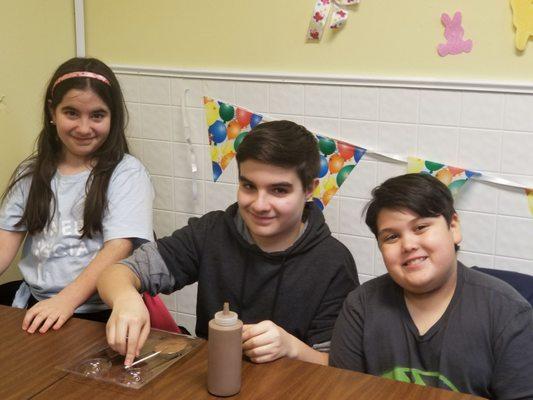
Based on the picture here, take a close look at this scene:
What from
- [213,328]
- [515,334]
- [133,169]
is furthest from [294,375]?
[133,169]

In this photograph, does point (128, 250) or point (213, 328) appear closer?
point (213, 328)

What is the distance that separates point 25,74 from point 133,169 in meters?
0.95

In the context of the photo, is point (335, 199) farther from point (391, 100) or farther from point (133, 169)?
point (133, 169)

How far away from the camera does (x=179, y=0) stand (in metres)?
2.80

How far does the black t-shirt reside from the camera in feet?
4.35

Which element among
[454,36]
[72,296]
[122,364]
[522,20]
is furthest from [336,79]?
[122,364]

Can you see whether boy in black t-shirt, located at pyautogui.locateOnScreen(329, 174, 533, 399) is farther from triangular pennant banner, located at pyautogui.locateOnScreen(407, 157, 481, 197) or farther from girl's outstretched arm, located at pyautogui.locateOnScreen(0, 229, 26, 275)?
girl's outstretched arm, located at pyautogui.locateOnScreen(0, 229, 26, 275)

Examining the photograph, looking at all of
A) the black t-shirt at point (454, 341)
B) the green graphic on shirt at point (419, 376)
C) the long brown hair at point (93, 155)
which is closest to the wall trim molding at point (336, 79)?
the long brown hair at point (93, 155)

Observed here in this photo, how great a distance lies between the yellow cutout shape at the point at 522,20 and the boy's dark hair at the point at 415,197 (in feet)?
3.40

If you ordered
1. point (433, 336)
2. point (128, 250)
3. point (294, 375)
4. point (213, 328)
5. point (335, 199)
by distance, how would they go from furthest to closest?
point (335, 199) < point (128, 250) < point (433, 336) < point (294, 375) < point (213, 328)

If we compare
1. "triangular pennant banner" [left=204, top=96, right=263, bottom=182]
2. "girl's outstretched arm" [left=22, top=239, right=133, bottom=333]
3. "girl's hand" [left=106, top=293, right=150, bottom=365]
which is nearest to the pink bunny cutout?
"triangular pennant banner" [left=204, top=96, right=263, bottom=182]

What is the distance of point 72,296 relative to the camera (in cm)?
177

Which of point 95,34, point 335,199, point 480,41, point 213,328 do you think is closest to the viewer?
point 213,328

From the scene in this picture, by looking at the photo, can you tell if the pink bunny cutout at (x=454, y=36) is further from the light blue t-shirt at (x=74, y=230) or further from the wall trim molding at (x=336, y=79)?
the light blue t-shirt at (x=74, y=230)
